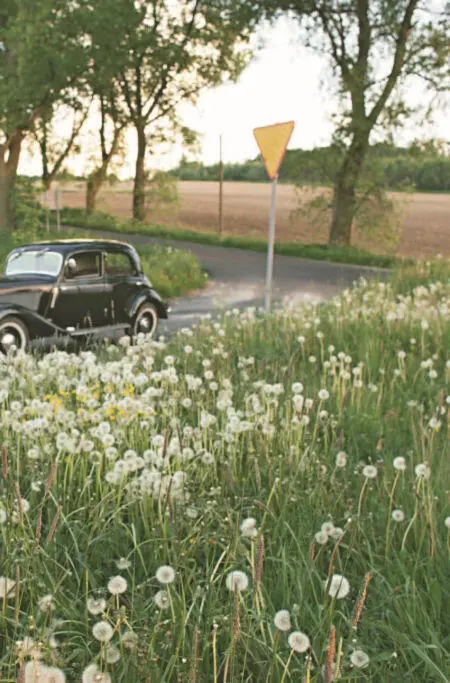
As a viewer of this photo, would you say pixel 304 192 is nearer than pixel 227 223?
Yes

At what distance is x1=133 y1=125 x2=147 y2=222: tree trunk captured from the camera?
122ft

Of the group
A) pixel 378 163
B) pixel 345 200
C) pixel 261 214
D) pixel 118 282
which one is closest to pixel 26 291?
pixel 118 282

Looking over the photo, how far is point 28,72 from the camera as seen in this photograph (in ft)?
74.6

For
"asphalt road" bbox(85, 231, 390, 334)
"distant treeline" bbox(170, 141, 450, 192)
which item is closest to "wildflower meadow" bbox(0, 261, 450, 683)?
"asphalt road" bbox(85, 231, 390, 334)

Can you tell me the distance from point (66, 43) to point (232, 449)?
74.8 feet

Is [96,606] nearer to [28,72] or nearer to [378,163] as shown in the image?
[28,72]

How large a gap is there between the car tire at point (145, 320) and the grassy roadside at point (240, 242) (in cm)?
921

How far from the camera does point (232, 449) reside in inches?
173

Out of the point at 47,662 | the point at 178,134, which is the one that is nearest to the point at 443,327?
the point at 47,662

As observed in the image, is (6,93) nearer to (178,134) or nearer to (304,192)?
(304,192)

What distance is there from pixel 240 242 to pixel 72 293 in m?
21.0

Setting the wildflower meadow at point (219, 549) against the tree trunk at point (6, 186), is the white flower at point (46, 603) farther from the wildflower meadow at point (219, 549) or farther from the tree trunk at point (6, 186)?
the tree trunk at point (6, 186)

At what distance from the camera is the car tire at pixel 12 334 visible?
906 cm

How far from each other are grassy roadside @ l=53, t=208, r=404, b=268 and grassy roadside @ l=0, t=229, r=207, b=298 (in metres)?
5.10
